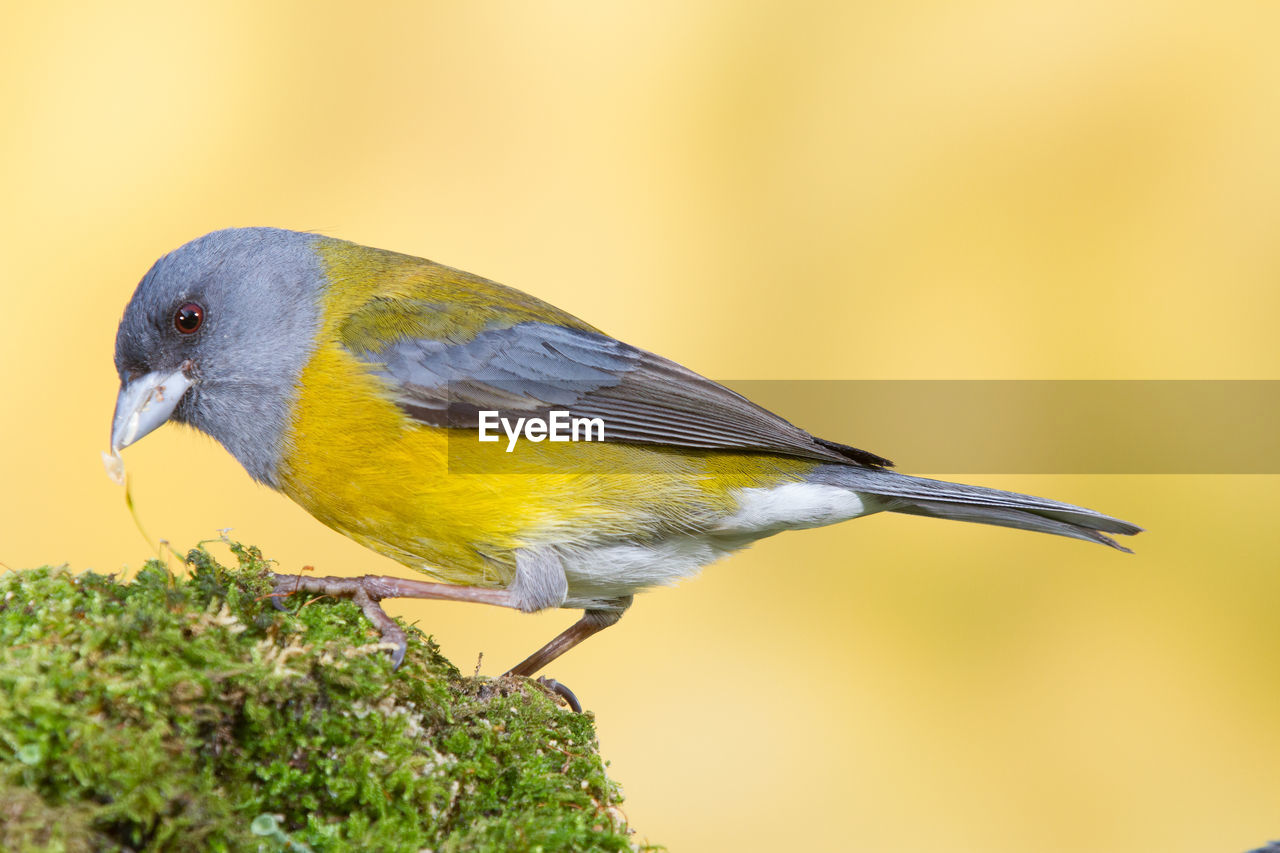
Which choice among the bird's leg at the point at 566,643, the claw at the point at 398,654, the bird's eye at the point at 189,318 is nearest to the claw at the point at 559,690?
the bird's leg at the point at 566,643

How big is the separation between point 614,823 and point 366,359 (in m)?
1.85

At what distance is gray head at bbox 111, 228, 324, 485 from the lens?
353 cm

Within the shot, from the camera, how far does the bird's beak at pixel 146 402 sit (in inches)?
139

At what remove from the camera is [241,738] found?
87.7 inches

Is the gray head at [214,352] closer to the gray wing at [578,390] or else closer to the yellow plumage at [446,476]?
the yellow plumage at [446,476]

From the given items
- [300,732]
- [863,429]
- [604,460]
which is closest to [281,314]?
[604,460]

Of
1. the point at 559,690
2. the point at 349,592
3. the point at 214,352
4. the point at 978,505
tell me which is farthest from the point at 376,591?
the point at 978,505

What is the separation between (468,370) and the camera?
12.0 feet

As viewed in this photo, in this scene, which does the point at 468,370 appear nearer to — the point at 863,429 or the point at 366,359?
the point at 366,359

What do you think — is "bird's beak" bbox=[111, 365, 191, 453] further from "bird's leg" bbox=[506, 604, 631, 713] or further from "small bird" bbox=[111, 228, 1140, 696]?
"bird's leg" bbox=[506, 604, 631, 713]

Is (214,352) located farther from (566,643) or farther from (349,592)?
(566,643)

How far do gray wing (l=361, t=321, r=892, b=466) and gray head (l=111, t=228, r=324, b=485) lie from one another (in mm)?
345

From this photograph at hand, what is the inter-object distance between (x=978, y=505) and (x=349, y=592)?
2.24m

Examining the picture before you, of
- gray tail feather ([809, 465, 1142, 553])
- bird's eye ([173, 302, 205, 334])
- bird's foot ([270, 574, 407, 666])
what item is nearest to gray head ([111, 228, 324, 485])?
bird's eye ([173, 302, 205, 334])
